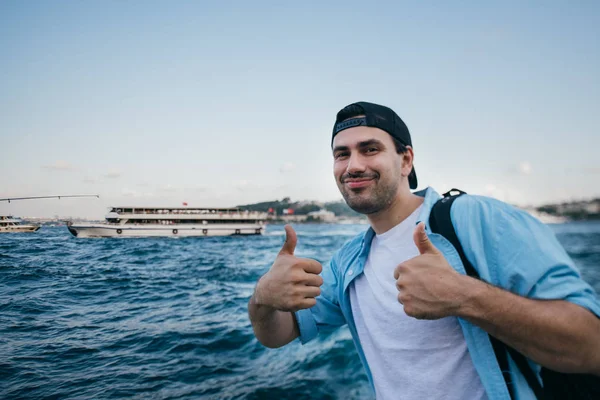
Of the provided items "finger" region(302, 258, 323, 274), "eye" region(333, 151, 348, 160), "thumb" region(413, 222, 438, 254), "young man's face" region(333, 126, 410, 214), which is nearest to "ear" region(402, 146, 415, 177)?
"young man's face" region(333, 126, 410, 214)

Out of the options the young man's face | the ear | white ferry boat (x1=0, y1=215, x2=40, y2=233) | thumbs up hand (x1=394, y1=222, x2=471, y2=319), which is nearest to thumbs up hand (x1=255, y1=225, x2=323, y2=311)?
thumbs up hand (x1=394, y1=222, x2=471, y2=319)

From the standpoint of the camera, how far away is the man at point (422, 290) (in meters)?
1.11

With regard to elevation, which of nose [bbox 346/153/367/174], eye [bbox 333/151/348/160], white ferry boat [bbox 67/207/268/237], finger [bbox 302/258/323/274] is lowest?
white ferry boat [bbox 67/207/268/237]

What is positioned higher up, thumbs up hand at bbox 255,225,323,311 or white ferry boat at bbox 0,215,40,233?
white ferry boat at bbox 0,215,40,233

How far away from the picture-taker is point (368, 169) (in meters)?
1.79

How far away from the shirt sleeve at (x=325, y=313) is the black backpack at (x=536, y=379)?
99cm

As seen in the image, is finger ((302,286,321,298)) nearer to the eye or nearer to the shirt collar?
the shirt collar

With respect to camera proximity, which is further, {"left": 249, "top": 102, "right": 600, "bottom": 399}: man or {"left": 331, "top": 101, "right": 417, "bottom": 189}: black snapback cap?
{"left": 331, "top": 101, "right": 417, "bottom": 189}: black snapback cap

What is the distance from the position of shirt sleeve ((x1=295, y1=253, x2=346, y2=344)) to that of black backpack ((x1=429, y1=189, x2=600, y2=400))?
0.99 m

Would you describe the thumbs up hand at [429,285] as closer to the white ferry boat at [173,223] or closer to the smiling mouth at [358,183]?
the smiling mouth at [358,183]

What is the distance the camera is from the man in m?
1.11

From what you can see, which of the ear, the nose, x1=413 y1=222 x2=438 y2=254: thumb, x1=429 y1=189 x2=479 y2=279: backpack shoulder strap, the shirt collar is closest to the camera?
x1=413 y1=222 x2=438 y2=254: thumb

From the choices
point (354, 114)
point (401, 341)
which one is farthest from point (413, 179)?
point (401, 341)

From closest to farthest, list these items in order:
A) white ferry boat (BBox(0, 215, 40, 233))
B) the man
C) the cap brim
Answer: the man, the cap brim, white ferry boat (BBox(0, 215, 40, 233))
